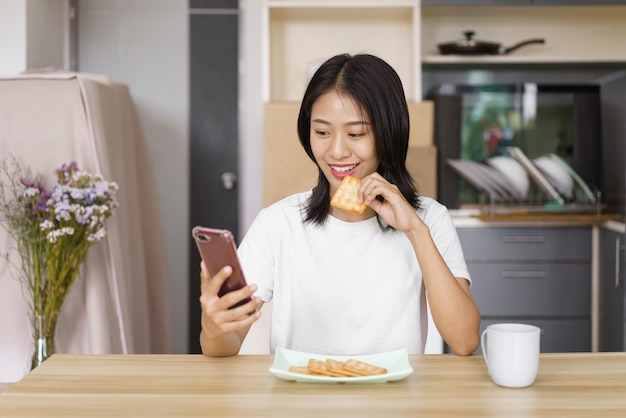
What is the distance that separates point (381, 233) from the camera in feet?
6.06

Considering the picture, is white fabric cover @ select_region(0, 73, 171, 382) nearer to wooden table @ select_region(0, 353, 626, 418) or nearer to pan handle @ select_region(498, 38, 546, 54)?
wooden table @ select_region(0, 353, 626, 418)

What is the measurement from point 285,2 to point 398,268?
7.52ft

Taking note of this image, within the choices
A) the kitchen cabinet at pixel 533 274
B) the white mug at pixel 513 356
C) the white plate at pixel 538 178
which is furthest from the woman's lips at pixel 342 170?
the white plate at pixel 538 178

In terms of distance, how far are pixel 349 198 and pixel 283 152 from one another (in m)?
2.01

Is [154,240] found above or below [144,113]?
below

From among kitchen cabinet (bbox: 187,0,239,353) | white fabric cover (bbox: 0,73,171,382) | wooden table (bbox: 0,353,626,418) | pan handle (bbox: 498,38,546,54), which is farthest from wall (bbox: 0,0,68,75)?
pan handle (bbox: 498,38,546,54)

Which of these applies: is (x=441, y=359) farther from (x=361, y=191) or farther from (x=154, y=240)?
(x=154, y=240)

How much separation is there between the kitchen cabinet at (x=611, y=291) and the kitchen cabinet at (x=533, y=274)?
0.07m

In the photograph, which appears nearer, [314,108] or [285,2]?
[314,108]

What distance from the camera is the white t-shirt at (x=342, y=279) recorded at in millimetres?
1783

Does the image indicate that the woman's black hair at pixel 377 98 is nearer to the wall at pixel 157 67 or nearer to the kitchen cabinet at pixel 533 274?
the kitchen cabinet at pixel 533 274

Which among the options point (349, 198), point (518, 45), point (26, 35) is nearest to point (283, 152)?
point (26, 35)

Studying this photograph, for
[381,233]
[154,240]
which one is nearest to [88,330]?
[154,240]

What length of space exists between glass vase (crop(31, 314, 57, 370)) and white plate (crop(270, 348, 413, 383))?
4.64 ft
